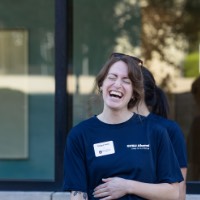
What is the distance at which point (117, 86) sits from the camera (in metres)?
2.46

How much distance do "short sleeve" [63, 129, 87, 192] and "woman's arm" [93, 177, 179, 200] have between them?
7 cm

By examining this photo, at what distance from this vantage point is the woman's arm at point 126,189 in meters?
2.40

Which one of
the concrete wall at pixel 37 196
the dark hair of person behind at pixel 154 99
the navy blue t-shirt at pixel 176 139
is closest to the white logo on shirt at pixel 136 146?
the navy blue t-shirt at pixel 176 139

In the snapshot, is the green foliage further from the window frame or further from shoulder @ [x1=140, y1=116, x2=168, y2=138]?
shoulder @ [x1=140, y1=116, x2=168, y2=138]

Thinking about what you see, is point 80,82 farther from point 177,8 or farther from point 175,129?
point 175,129

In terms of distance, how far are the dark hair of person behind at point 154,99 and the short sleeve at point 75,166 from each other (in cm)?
82

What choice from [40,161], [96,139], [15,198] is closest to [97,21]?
[40,161]

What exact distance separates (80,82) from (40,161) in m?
0.96

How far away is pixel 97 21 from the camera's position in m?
6.58

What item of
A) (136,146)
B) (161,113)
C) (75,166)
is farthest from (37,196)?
(136,146)

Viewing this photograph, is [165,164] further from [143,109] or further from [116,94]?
[143,109]

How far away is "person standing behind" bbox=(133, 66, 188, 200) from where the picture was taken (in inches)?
122

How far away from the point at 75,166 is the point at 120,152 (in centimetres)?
20

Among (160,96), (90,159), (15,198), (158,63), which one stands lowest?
(15,198)
